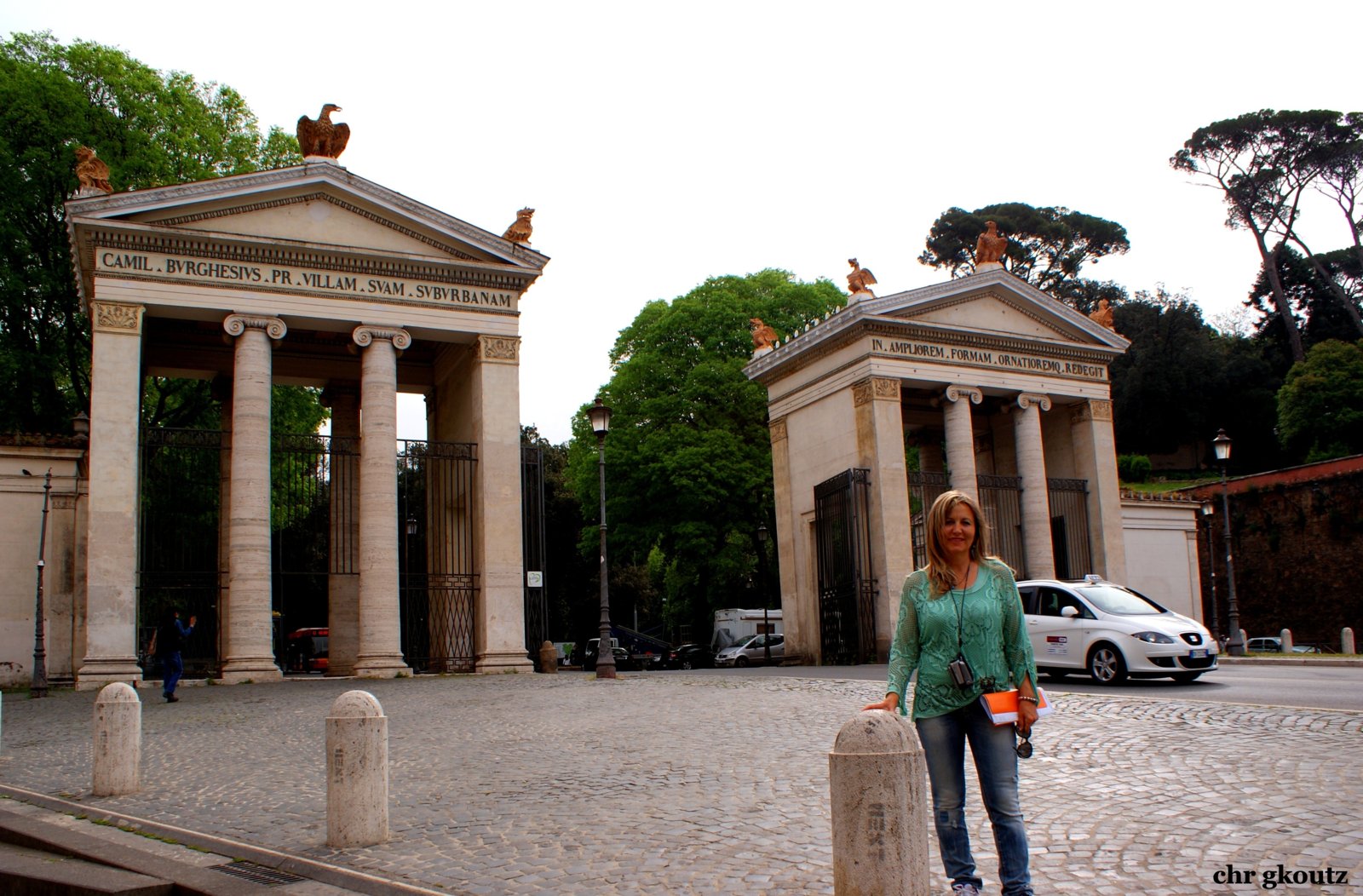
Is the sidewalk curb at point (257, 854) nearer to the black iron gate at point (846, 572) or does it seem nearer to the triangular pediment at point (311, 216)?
the triangular pediment at point (311, 216)

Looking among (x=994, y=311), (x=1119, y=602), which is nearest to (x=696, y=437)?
(x=994, y=311)

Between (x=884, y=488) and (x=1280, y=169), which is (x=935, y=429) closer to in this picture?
(x=884, y=488)

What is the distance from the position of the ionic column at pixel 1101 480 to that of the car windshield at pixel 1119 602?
45.4 feet

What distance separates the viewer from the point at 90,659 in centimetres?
2089

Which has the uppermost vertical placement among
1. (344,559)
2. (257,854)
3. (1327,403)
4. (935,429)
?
(1327,403)

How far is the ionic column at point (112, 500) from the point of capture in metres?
21.0

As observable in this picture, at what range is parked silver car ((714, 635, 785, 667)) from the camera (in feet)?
132

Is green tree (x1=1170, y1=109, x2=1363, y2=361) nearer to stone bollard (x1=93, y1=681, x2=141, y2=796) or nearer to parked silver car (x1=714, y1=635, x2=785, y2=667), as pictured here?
parked silver car (x1=714, y1=635, x2=785, y2=667)

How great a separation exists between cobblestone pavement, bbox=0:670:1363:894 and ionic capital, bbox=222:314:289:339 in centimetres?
972

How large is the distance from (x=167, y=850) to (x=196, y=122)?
3368cm

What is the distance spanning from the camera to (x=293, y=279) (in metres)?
23.8

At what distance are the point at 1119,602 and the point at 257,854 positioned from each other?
49.5 ft

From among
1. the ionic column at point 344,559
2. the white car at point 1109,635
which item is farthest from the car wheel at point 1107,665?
the ionic column at point 344,559

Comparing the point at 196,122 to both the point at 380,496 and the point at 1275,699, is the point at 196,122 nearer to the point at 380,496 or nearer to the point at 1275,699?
the point at 380,496
